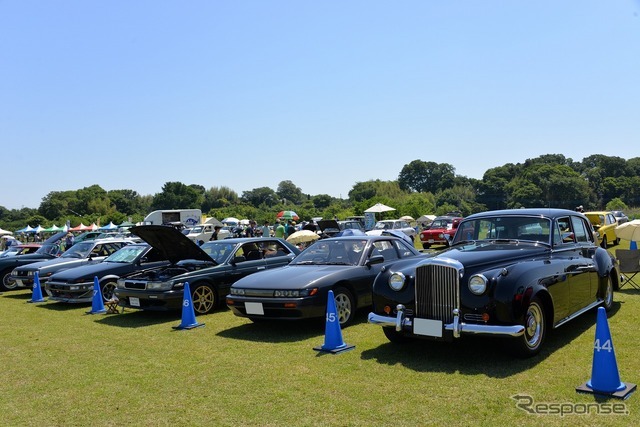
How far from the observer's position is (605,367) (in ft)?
15.0

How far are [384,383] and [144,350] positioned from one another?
3796 millimetres

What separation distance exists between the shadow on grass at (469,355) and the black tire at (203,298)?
4248 millimetres

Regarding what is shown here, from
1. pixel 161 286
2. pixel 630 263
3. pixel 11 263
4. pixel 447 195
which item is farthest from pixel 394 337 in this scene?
pixel 447 195

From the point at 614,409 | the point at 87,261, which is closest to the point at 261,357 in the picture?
the point at 614,409

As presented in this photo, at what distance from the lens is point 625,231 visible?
11.8 metres

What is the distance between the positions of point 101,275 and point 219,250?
3023 mm

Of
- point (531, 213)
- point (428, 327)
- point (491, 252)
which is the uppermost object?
point (531, 213)

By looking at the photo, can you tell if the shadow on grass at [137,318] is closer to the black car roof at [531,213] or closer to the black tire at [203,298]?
the black tire at [203,298]

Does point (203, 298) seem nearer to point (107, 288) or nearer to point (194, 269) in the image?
point (194, 269)

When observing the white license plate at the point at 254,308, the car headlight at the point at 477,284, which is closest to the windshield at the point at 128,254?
the white license plate at the point at 254,308

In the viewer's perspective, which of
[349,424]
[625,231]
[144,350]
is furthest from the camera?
[625,231]

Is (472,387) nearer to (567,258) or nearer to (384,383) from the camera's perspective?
(384,383)

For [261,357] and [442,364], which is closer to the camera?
[442,364]

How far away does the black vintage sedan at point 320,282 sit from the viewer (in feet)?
24.7
